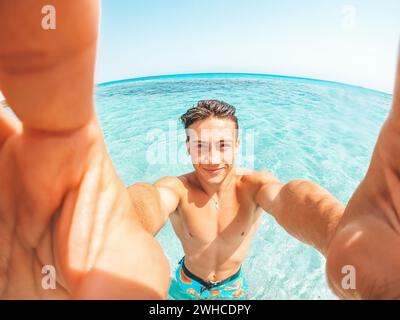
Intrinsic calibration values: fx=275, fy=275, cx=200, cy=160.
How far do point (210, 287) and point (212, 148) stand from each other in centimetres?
103

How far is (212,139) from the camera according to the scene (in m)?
1.75

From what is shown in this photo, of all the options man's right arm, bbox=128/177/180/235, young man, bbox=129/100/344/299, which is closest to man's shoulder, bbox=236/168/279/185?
young man, bbox=129/100/344/299

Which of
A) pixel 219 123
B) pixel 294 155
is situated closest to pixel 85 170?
pixel 219 123

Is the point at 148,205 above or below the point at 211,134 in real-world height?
below

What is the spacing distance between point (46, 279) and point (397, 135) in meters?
0.77

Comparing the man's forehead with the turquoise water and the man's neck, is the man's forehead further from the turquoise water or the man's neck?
the turquoise water

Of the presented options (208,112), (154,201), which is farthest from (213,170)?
(154,201)

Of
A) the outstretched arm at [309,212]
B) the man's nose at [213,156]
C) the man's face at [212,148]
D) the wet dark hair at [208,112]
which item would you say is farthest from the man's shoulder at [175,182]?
the outstretched arm at [309,212]

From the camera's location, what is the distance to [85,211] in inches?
21.3

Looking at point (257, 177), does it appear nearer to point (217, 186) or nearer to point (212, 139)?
point (217, 186)

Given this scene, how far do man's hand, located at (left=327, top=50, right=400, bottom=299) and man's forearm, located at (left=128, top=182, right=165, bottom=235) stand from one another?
2.29 ft

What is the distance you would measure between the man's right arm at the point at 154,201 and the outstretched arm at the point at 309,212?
554 mm

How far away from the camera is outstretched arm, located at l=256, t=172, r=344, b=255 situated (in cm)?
82

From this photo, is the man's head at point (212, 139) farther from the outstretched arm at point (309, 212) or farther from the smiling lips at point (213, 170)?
the outstretched arm at point (309, 212)
